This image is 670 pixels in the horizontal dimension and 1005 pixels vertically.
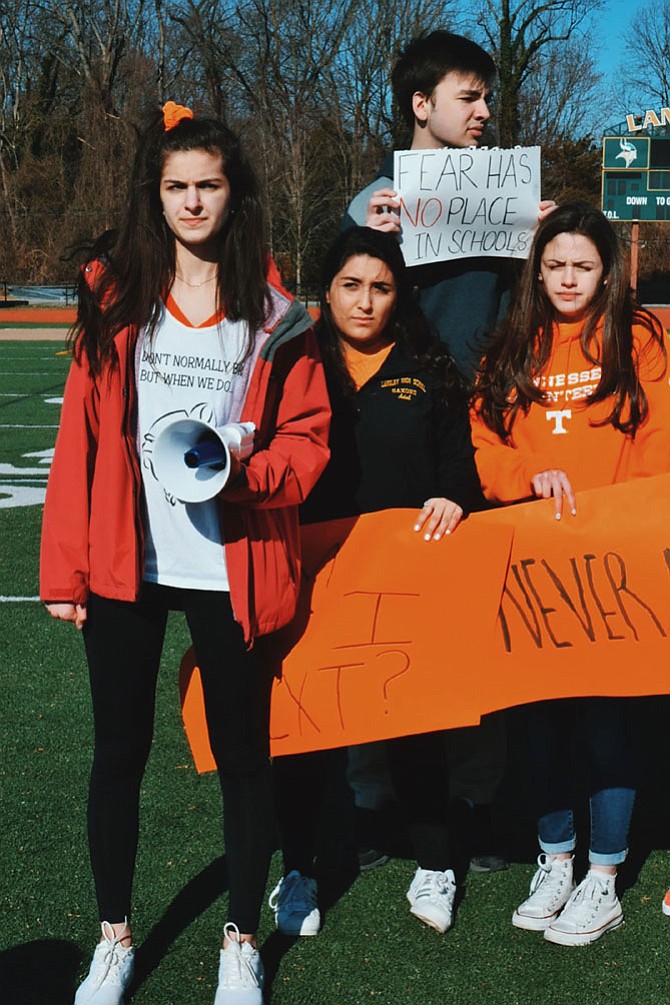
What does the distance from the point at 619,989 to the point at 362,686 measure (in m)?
0.95

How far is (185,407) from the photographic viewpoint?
2672mm

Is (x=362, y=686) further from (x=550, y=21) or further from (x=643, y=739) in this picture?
(x=550, y=21)

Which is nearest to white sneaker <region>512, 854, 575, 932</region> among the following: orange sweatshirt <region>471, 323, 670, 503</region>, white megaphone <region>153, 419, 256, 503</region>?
orange sweatshirt <region>471, 323, 670, 503</region>

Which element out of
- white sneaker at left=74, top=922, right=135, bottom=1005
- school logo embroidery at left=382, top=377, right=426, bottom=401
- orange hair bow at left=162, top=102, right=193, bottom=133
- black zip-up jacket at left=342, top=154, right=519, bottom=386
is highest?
orange hair bow at left=162, top=102, right=193, bottom=133

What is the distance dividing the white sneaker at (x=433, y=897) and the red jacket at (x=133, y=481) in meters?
0.98

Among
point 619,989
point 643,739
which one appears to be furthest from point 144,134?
point 643,739

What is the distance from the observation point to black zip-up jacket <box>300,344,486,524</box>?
3119mm

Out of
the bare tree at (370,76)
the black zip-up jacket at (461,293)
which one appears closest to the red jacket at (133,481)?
the black zip-up jacket at (461,293)

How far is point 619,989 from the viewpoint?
290 centimetres

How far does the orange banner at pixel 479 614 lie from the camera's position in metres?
3.04

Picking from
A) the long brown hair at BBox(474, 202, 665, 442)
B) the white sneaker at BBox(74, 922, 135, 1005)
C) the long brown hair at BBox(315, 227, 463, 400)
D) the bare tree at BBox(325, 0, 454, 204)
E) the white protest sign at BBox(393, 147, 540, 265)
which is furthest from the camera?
the bare tree at BBox(325, 0, 454, 204)

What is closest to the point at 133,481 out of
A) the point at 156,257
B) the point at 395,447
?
the point at 156,257

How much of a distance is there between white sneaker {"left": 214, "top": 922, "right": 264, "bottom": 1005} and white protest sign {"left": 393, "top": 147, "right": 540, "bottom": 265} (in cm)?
183

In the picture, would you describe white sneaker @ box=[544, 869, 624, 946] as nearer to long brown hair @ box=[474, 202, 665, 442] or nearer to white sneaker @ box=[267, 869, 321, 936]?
white sneaker @ box=[267, 869, 321, 936]
